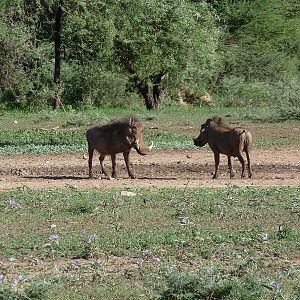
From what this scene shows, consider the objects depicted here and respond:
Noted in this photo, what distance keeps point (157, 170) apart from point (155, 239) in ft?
23.5

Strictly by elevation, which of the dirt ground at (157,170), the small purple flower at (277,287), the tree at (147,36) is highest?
the tree at (147,36)

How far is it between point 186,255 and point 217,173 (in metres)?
7.06

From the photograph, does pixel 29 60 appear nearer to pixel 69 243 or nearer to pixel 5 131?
pixel 5 131

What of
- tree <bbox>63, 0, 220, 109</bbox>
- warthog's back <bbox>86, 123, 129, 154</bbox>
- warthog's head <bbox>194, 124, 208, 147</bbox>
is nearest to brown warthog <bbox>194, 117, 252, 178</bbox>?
warthog's head <bbox>194, 124, 208, 147</bbox>

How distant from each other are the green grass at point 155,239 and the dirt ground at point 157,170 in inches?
50.0

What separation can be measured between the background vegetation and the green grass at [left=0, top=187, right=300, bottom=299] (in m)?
14.5

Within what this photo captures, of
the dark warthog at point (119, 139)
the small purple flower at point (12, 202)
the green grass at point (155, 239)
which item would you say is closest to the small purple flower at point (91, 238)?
the green grass at point (155, 239)

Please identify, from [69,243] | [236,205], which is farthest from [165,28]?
[69,243]

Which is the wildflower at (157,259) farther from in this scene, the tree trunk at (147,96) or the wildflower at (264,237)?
the tree trunk at (147,96)

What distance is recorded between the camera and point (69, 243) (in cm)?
949

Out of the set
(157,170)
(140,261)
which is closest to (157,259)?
(140,261)

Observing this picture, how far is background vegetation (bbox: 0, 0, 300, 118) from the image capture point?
3042 cm

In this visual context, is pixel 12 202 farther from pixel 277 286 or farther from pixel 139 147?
pixel 277 286

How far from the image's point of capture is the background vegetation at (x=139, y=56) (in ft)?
99.8
